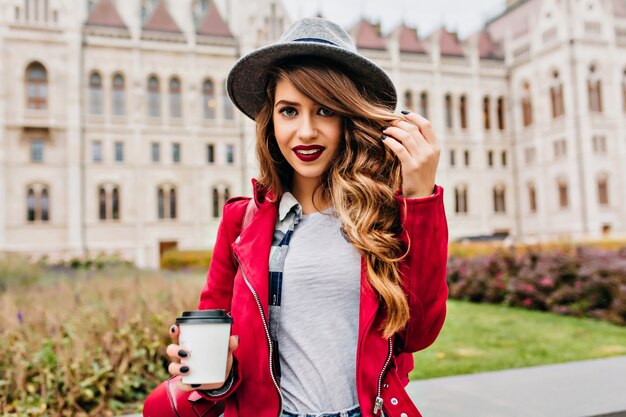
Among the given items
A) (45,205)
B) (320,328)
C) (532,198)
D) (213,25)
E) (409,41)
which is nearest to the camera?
(320,328)

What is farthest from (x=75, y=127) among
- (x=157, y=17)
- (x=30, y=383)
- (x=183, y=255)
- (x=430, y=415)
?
(x=430, y=415)

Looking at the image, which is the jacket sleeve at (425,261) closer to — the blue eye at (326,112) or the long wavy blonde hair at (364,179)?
the long wavy blonde hair at (364,179)

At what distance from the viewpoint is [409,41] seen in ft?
118

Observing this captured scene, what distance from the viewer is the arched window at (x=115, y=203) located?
95.3 ft

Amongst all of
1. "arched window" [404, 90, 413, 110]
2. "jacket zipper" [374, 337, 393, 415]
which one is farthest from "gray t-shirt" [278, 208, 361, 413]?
"arched window" [404, 90, 413, 110]

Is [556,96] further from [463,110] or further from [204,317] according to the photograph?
[204,317]

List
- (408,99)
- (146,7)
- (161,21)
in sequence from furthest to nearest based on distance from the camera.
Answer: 1. (146,7)
2. (408,99)
3. (161,21)

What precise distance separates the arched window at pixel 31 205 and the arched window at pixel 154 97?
25.1 feet

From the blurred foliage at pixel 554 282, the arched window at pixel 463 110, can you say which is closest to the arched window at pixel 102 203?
the blurred foliage at pixel 554 282

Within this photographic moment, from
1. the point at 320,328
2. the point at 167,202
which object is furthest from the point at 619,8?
the point at 320,328

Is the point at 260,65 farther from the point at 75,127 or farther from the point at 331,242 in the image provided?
the point at 75,127

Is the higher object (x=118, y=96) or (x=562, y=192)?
(x=118, y=96)

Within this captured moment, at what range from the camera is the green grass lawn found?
5.50 meters

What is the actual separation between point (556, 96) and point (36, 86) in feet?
99.6
